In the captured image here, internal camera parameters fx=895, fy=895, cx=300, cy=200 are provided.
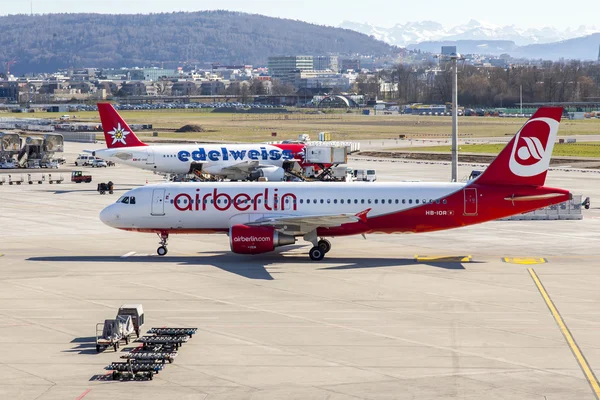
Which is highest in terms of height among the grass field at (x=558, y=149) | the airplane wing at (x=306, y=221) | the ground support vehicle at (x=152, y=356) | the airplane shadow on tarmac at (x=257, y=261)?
the airplane wing at (x=306, y=221)

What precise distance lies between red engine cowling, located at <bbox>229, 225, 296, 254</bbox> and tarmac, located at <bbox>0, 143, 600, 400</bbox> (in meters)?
1.01

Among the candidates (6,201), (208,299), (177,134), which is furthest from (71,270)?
(177,134)

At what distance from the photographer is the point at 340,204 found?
170 feet

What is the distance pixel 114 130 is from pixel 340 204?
46145 millimetres

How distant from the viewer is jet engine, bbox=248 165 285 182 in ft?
295

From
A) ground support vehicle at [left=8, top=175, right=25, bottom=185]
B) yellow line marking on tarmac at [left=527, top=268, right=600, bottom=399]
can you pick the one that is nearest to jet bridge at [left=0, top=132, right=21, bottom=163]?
ground support vehicle at [left=8, top=175, right=25, bottom=185]

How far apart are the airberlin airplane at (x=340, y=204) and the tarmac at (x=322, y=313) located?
186 centimetres

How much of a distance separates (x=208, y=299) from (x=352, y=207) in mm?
13621

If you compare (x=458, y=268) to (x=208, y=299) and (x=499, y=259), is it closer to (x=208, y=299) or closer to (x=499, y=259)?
(x=499, y=259)

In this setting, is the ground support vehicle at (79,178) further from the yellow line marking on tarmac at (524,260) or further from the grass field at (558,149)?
the yellow line marking on tarmac at (524,260)

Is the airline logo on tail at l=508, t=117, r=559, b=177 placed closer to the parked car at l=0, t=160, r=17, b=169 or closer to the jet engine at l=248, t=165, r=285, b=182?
the jet engine at l=248, t=165, r=285, b=182

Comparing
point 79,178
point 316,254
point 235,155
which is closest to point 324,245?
point 316,254

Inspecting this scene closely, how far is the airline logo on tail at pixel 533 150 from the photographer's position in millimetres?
50594

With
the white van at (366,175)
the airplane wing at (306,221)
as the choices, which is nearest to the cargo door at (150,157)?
the white van at (366,175)
